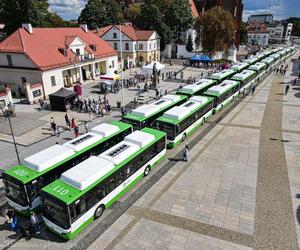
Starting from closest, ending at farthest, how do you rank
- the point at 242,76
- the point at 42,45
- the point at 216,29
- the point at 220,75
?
1. the point at 42,45
2. the point at 242,76
3. the point at 220,75
4. the point at 216,29

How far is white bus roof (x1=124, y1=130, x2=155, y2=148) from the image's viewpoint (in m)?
16.5

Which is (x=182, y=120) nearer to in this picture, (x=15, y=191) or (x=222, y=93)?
(x=222, y=93)

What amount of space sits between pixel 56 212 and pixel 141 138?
728 cm

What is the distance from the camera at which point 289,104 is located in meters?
33.8

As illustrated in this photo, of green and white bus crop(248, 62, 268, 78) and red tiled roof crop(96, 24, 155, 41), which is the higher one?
red tiled roof crop(96, 24, 155, 41)

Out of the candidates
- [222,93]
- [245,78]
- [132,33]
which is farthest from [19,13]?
[245,78]

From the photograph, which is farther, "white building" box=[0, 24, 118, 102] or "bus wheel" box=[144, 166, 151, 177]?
"white building" box=[0, 24, 118, 102]

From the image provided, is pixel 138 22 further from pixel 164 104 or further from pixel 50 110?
pixel 164 104

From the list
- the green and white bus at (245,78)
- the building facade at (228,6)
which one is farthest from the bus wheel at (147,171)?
the building facade at (228,6)

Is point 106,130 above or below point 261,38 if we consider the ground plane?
below

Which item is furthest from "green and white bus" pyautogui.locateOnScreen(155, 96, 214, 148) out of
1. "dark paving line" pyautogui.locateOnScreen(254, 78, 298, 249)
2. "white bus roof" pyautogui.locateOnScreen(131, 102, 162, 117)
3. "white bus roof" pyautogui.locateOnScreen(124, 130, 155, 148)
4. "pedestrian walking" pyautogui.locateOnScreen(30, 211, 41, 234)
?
"pedestrian walking" pyautogui.locateOnScreen(30, 211, 41, 234)

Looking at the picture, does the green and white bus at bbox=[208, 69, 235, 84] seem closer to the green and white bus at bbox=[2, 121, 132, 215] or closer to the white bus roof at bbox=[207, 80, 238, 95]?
the white bus roof at bbox=[207, 80, 238, 95]

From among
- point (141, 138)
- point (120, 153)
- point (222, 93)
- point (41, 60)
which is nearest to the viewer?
point (120, 153)

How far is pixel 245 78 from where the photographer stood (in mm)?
39469
